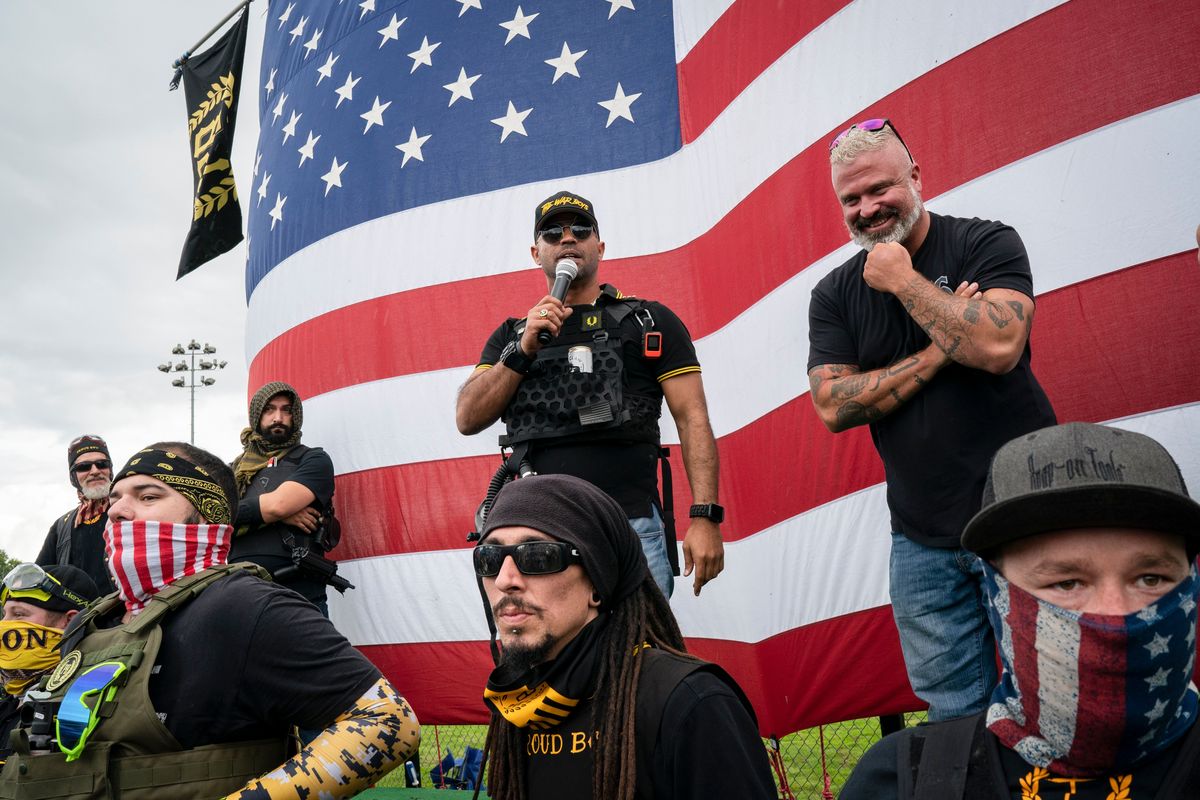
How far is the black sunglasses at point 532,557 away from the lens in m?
1.95

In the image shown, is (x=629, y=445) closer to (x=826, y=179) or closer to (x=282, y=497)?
(x=826, y=179)

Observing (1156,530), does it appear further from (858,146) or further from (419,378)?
(419,378)

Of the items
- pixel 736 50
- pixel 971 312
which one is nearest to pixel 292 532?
pixel 736 50

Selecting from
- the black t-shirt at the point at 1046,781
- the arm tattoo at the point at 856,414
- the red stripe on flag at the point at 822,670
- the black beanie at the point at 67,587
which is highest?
the arm tattoo at the point at 856,414

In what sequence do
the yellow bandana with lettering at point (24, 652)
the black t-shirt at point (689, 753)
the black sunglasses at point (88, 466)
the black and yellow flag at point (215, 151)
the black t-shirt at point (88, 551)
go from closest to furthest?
the black t-shirt at point (689, 753)
the yellow bandana with lettering at point (24, 652)
the black t-shirt at point (88, 551)
the black sunglasses at point (88, 466)
the black and yellow flag at point (215, 151)

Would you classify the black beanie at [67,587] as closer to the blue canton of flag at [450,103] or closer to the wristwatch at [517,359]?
the wristwatch at [517,359]

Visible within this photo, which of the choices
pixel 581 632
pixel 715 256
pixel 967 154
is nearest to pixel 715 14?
pixel 715 256

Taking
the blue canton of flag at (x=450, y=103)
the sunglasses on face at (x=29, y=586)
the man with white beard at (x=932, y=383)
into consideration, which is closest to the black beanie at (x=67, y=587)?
the sunglasses on face at (x=29, y=586)

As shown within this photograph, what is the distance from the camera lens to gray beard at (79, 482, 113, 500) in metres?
5.30

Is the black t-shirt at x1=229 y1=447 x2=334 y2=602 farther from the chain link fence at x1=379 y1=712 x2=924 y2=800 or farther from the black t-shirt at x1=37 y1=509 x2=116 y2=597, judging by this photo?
the chain link fence at x1=379 y1=712 x2=924 y2=800

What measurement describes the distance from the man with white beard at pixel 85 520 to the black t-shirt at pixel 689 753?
3.81 m

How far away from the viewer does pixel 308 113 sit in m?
6.44

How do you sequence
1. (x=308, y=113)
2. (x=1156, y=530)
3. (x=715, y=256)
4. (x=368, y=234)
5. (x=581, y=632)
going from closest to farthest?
(x=1156, y=530) → (x=581, y=632) → (x=715, y=256) → (x=368, y=234) → (x=308, y=113)

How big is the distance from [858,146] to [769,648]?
238 centimetres
